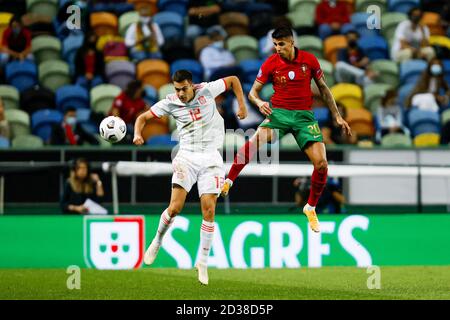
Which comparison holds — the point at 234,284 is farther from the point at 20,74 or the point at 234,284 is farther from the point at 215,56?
the point at 20,74

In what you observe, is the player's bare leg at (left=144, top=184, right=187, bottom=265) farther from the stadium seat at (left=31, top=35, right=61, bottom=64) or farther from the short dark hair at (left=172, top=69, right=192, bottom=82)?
the stadium seat at (left=31, top=35, right=61, bottom=64)

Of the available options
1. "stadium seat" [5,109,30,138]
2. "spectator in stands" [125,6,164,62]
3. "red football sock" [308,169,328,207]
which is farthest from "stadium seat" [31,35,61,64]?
"red football sock" [308,169,328,207]

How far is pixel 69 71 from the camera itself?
21500 mm

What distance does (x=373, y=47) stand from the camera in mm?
22938

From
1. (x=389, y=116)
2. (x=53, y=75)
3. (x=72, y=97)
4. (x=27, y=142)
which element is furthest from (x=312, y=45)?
(x=27, y=142)

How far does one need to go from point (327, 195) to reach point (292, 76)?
422cm

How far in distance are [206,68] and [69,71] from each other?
8.01ft

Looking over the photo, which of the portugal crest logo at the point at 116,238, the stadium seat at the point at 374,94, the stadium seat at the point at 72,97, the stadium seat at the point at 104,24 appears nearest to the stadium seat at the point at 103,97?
the stadium seat at the point at 72,97

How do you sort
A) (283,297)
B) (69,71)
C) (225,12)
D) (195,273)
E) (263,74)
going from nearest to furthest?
(283,297) < (263,74) < (195,273) < (69,71) < (225,12)

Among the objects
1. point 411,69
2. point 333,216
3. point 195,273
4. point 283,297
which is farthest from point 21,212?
point 411,69

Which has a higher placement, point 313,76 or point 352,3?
point 352,3

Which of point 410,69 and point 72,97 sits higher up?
point 410,69

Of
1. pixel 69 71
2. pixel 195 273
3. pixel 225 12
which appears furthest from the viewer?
pixel 225 12

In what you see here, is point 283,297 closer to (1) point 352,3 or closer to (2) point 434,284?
(2) point 434,284
